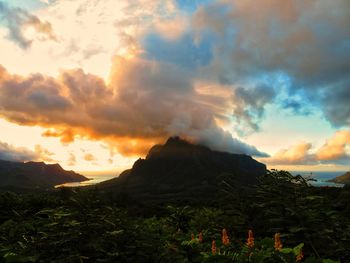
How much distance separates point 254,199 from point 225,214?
3.82 feet

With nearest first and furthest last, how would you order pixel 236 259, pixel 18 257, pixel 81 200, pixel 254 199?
pixel 236 259, pixel 18 257, pixel 81 200, pixel 254 199

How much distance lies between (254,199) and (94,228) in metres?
5.47

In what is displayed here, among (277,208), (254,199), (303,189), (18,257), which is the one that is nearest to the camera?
(18,257)

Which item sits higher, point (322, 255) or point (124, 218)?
point (124, 218)

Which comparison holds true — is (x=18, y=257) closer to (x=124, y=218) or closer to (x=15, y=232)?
(x=124, y=218)

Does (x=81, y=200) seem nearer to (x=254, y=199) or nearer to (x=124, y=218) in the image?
(x=124, y=218)

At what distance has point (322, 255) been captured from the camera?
7.69m

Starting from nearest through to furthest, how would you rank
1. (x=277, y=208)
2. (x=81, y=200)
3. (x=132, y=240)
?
(x=132, y=240), (x=81, y=200), (x=277, y=208)

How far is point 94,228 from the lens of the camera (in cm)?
745

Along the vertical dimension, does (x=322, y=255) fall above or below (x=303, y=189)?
below

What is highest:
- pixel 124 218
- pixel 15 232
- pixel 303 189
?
pixel 303 189

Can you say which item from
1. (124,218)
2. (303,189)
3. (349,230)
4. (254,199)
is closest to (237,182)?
(254,199)

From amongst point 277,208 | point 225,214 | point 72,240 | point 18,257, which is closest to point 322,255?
point 277,208

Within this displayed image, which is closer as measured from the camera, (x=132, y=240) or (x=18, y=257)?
(x=18, y=257)
